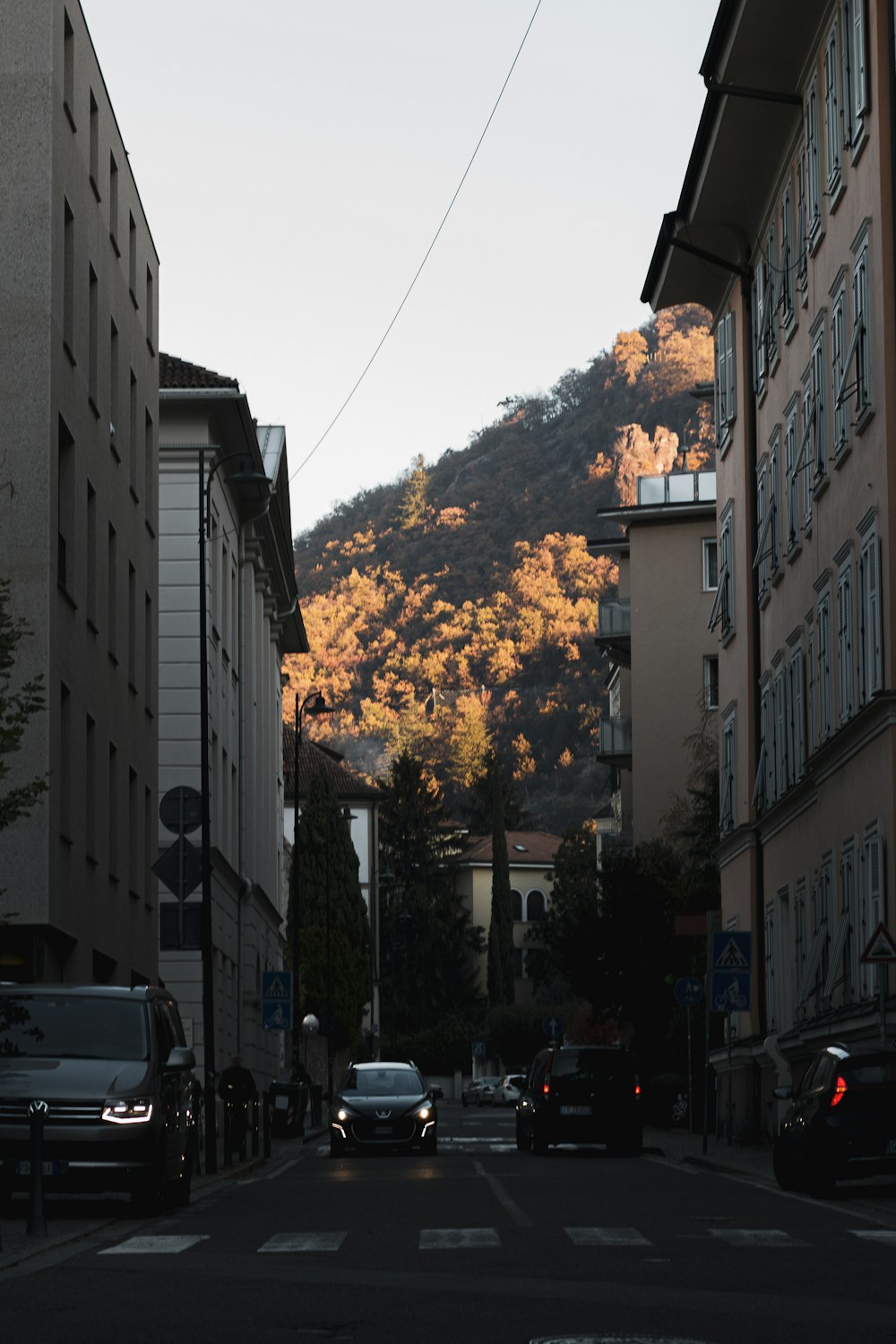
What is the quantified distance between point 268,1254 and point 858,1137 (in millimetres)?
6815

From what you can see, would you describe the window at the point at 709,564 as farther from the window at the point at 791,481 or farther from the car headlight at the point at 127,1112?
the car headlight at the point at 127,1112

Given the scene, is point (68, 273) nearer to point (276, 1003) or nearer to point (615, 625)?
point (276, 1003)

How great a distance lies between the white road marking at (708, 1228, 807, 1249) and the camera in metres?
15.3

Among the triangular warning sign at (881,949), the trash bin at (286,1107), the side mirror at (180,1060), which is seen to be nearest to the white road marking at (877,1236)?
the side mirror at (180,1060)

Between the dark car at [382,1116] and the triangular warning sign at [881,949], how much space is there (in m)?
13.5

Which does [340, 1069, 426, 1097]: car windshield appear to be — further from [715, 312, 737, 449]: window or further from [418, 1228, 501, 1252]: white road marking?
[418, 1228, 501, 1252]: white road marking

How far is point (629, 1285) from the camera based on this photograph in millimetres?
12227

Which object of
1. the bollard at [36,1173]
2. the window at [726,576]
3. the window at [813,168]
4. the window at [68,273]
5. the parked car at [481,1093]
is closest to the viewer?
the bollard at [36,1173]

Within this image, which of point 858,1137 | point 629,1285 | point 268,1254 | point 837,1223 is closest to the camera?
point 629,1285

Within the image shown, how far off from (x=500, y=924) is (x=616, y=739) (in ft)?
222

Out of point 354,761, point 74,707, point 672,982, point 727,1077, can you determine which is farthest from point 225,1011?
point 354,761

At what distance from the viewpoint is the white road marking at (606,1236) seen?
15383mm

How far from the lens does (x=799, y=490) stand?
35.0m

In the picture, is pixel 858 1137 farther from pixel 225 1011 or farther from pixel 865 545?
pixel 225 1011
